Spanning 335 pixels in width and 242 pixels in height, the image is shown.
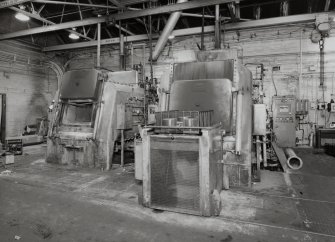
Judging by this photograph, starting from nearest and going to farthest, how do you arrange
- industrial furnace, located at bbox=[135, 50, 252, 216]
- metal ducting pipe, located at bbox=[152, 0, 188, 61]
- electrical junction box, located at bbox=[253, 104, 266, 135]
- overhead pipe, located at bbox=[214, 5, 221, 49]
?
industrial furnace, located at bbox=[135, 50, 252, 216] < electrical junction box, located at bbox=[253, 104, 266, 135] < overhead pipe, located at bbox=[214, 5, 221, 49] < metal ducting pipe, located at bbox=[152, 0, 188, 61]

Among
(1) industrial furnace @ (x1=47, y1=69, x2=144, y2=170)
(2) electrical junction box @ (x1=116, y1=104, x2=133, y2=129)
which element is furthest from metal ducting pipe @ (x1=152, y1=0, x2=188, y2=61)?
(2) electrical junction box @ (x1=116, y1=104, x2=133, y2=129)

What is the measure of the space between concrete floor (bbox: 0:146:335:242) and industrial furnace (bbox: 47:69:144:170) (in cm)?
94

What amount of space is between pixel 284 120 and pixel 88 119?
6278mm

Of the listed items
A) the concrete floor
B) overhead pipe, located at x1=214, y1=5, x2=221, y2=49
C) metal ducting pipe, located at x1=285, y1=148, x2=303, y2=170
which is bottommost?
the concrete floor

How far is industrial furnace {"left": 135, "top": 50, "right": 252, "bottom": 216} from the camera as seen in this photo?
2688 mm

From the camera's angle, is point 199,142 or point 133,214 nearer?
point 199,142

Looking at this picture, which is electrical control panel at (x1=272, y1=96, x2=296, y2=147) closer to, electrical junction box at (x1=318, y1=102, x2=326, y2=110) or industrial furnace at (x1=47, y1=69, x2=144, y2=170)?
electrical junction box at (x1=318, y1=102, x2=326, y2=110)

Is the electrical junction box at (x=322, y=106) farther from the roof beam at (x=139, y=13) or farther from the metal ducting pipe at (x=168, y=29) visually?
the metal ducting pipe at (x=168, y=29)

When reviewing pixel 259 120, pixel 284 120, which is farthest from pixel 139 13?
pixel 284 120

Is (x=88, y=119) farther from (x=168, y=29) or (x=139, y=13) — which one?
(x=168, y=29)

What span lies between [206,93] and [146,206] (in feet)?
6.55

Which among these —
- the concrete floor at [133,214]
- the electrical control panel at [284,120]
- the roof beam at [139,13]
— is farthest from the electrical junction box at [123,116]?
the electrical control panel at [284,120]

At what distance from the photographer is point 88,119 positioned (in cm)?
594

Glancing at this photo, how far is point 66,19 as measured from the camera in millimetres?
9609
